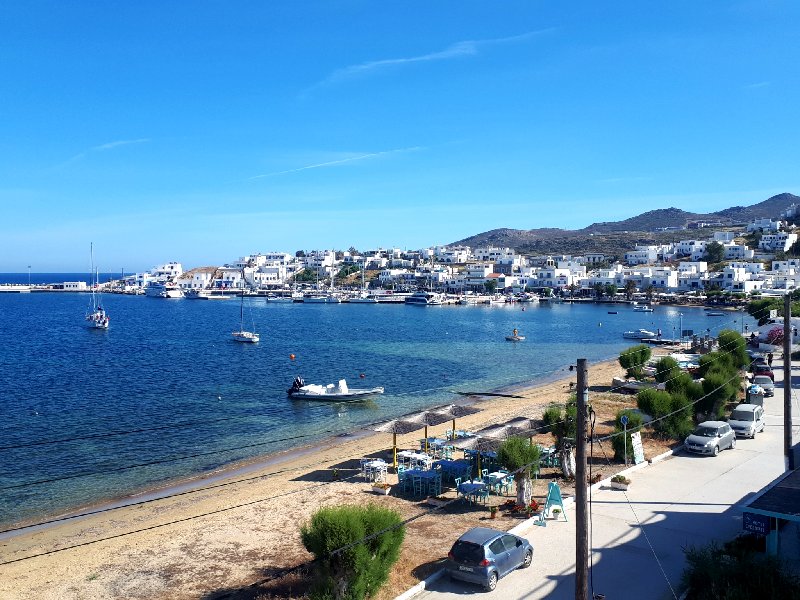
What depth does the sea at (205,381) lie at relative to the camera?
25594mm

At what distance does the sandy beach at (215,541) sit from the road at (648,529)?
1.61 metres

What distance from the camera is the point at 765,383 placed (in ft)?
109

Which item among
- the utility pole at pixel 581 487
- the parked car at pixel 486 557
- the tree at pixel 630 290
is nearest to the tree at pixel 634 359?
the parked car at pixel 486 557

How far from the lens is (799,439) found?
2234 centimetres

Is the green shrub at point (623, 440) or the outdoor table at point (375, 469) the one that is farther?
the outdoor table at point (375, 469)

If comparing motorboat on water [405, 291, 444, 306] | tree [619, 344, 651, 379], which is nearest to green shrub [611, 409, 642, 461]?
tree [619, 344, 651, 379]

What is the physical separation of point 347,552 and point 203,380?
37.7 meters

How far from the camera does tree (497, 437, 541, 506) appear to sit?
16.8 m

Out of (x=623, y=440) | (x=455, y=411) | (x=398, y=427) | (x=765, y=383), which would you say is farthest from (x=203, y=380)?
(x=765, y=383)

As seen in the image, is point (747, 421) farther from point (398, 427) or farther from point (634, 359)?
point (634, 359)

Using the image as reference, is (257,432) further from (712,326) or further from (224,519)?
(712,326)

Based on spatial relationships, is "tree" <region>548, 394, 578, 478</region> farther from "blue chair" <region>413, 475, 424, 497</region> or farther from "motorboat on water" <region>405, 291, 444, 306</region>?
"motorboat on water" <region>405, 291, 444, 306</region>

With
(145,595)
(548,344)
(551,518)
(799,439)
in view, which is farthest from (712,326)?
(145,595)

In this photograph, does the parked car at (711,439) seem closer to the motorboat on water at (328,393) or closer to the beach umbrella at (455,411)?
the beach umbrella at (455,411)
